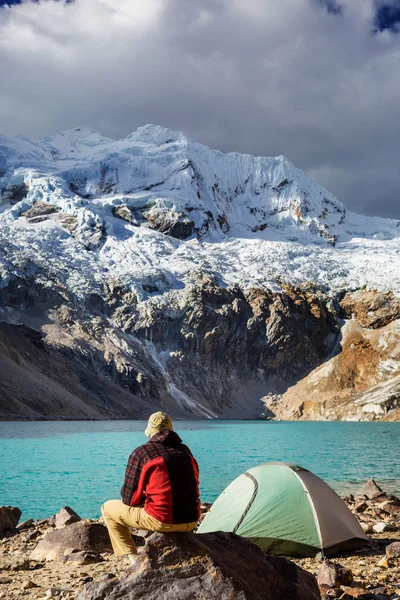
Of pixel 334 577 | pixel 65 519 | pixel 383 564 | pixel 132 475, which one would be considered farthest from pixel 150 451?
pixel 65 519

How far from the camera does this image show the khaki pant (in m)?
8.34

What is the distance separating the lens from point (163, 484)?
8.38m

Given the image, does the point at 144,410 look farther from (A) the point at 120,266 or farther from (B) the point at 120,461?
(B) the point at 120,461

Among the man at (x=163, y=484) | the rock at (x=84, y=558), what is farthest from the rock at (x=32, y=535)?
the man at (x=163, y=484)

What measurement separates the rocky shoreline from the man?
1.19 feet

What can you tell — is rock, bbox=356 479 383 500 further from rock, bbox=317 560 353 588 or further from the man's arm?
the man's arm

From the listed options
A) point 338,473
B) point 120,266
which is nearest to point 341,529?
point 338,473

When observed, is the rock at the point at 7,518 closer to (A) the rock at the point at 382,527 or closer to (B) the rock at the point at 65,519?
(B) the rock at the point at 65,519

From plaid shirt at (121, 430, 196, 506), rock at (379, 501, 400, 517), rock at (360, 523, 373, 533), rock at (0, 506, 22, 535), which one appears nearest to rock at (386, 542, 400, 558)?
rock at (360, 523, 373, 533)

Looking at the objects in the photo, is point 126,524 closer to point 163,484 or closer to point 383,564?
point 163,484

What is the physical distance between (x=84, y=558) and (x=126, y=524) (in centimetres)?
337

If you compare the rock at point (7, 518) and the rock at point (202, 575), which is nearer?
the rock at point (202, 575)

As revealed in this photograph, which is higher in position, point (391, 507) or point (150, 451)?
point (150, 451)

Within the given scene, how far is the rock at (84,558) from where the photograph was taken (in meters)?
11.9
